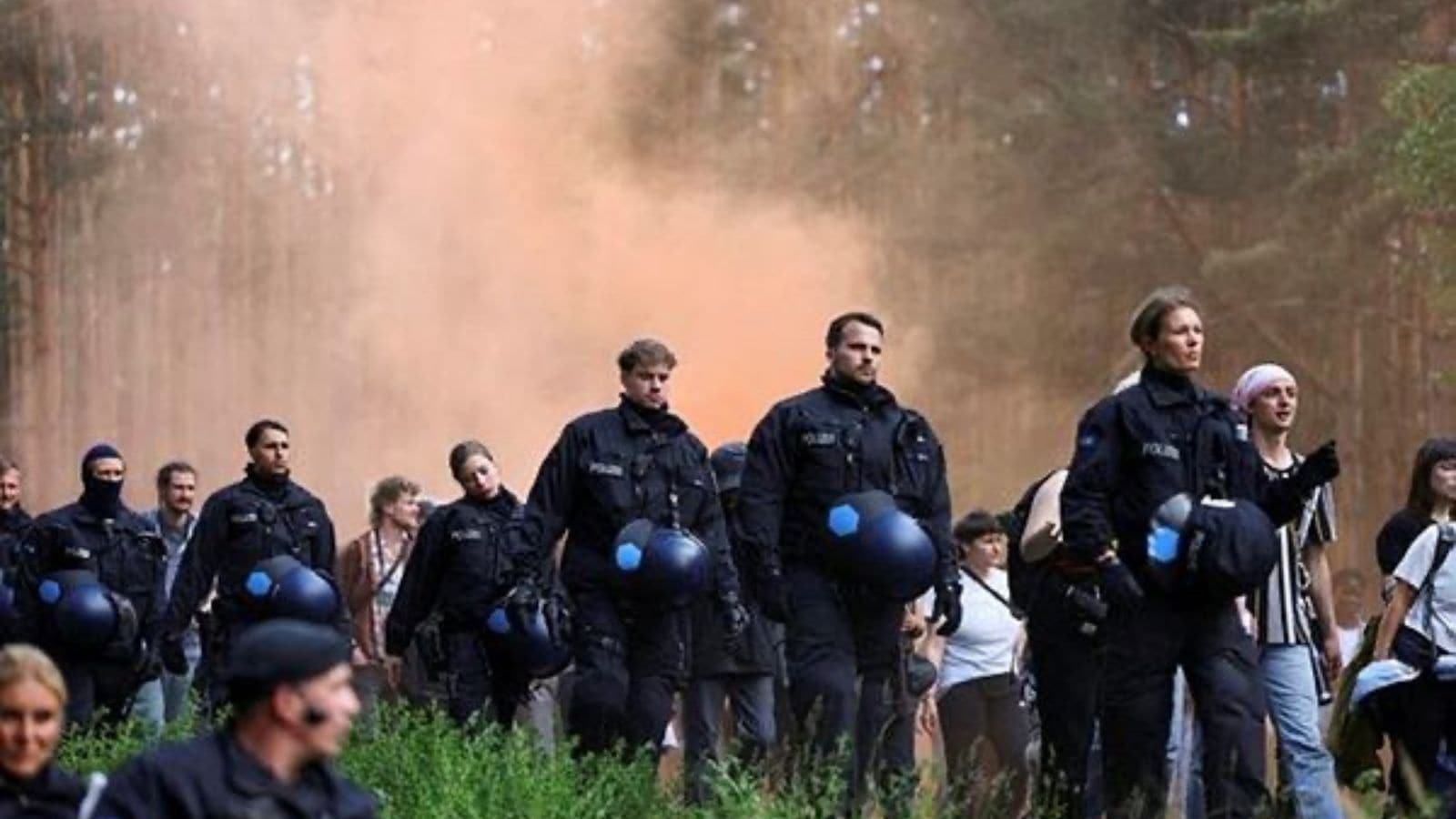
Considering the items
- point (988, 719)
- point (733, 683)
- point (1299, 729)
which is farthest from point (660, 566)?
point (988, 719)

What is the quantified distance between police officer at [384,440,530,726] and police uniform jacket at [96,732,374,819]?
8307 mm

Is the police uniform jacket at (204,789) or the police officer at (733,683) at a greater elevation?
the police officer at (733,683)

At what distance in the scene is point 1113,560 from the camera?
39.2 feet

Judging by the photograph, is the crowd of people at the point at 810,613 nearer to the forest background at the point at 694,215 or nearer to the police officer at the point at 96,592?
the police officer at the point at 96,592

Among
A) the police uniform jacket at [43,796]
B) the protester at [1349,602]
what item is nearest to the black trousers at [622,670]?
the protester at [1349,602]

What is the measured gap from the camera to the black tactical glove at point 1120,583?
468 inches

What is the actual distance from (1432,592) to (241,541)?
18.5 ft

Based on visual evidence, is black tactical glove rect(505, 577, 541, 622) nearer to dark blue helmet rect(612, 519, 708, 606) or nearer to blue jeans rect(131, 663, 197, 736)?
dark blue helmet rect(612, 519, 708, 606)

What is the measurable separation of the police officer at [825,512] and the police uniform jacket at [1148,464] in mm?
1731

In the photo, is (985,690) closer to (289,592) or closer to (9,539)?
(289,592)

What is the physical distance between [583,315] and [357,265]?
916cm

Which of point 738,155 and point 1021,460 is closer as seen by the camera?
point 1021,460

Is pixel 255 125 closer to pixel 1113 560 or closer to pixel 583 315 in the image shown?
pixel 583 315

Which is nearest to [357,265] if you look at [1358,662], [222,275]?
[222,275]
